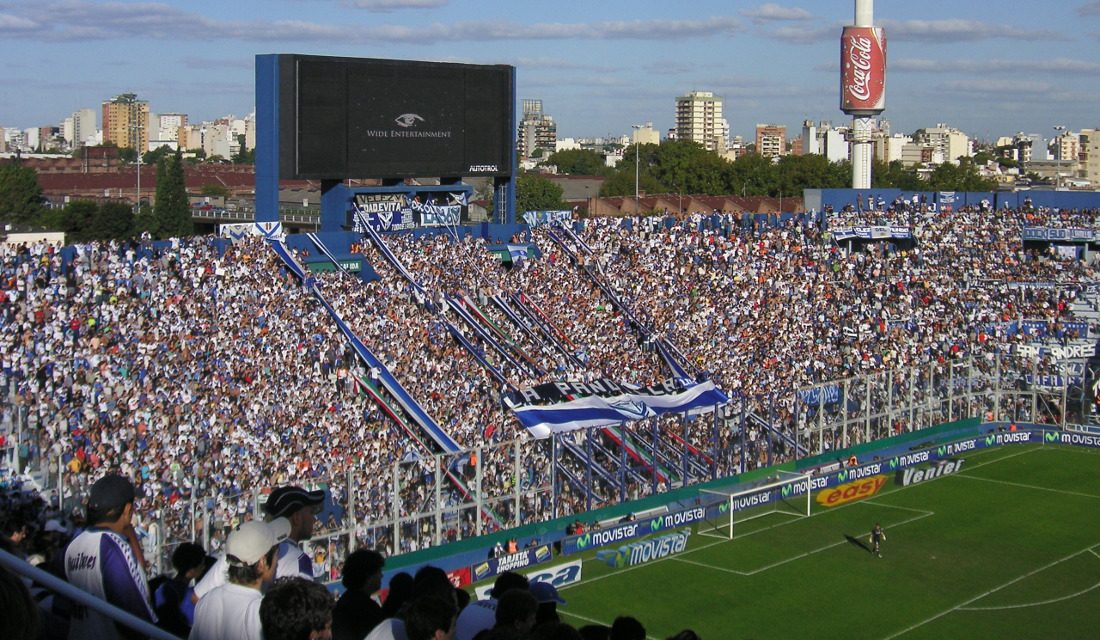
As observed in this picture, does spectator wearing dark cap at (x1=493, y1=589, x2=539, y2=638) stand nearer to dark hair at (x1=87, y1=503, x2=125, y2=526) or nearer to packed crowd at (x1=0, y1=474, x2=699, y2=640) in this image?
packed crowd at (x1=0, y1=474, x2=699, y2=640)

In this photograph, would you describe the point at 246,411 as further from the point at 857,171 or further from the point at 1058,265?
the point at 857,171

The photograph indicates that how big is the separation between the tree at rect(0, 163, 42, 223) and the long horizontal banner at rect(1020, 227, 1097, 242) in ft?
207

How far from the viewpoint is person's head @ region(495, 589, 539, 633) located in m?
8.29

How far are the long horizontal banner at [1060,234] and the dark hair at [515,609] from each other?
189ft

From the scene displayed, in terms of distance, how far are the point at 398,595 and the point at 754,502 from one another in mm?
28203

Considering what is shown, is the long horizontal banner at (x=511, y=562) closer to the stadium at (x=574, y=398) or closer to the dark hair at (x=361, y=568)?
the stadium at (x=574, y=398)

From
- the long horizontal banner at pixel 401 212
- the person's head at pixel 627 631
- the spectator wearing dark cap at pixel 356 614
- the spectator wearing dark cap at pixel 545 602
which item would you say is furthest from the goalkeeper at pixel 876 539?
the spectator wearing dark cap at pixel 356 614

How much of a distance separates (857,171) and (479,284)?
1237 inches

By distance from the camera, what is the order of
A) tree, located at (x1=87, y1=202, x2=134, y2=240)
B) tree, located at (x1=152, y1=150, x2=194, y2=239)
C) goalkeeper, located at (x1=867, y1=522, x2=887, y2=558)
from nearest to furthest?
goalkeeper, located at (x1=867, y1=522, x2=887, y2=558) → tree, located at (x1=87, y1=202, x2=134, y2=240) → tree, located at (x1=152, y1=150, x2=194, y2=239)

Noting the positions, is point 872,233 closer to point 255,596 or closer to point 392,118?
point 392,118

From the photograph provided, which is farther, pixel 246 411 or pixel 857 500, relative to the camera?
pixel 857 500

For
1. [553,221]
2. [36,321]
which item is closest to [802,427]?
[553,221]

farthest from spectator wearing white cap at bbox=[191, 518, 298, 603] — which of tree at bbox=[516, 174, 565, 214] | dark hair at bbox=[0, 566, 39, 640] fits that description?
Result: tree at bbox=[516, 174, 565, 214]

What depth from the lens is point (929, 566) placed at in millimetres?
32719
